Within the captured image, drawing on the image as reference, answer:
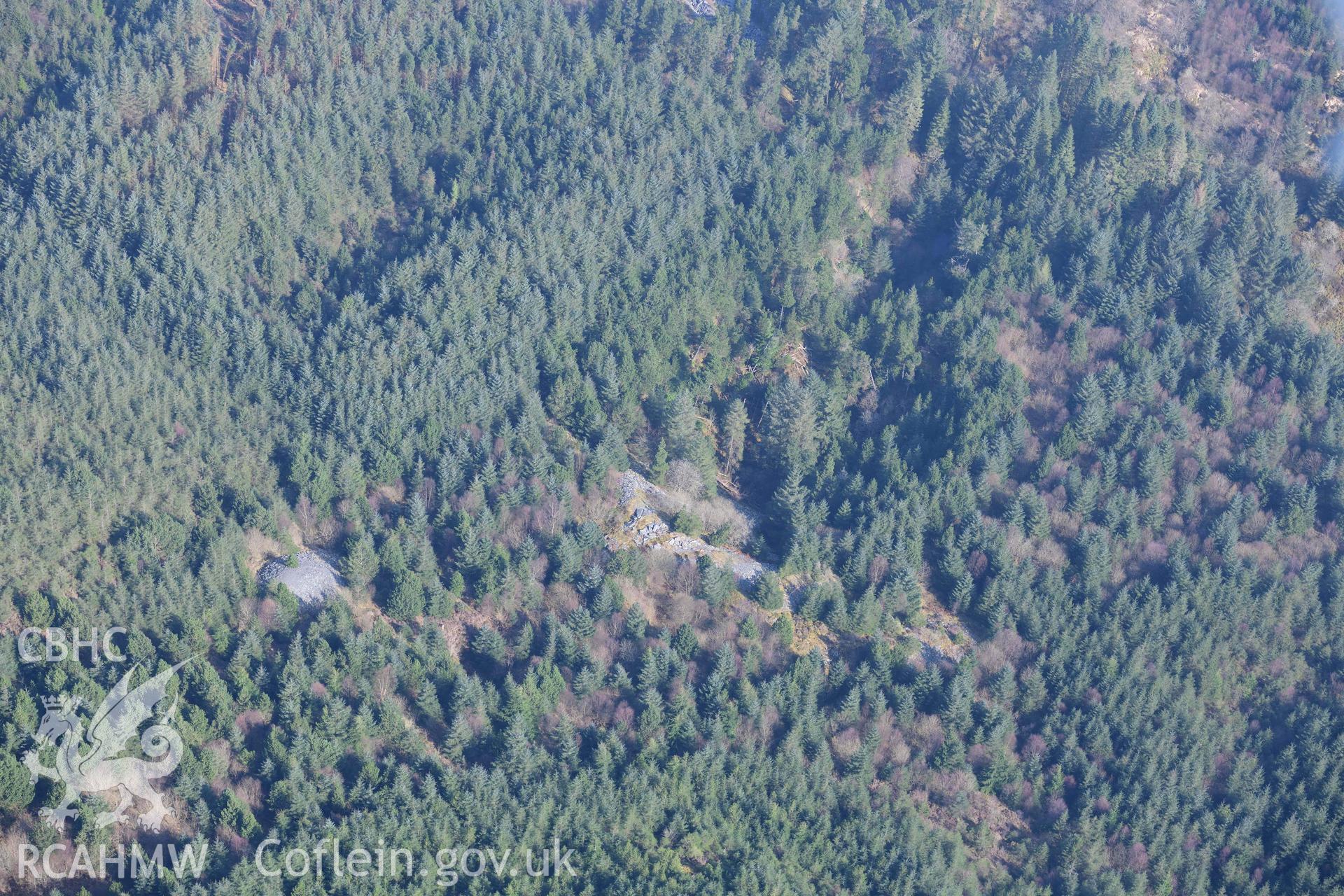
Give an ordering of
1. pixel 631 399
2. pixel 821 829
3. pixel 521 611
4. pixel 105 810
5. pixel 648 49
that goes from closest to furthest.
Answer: pixel 105 810
pixel 821 829
pixel 521 611
pixel 631 399
pixel 648 49

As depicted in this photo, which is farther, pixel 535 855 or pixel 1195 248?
pixel 1195 248

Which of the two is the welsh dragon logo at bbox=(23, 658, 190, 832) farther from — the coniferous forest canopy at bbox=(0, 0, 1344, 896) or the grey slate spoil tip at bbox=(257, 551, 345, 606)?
the grey slate spoil tip at bbox=(257, 551, 345, 606)

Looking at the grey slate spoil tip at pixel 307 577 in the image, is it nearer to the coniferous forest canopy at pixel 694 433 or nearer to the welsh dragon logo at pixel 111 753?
the coniferous forest canopy at pixel 694 433

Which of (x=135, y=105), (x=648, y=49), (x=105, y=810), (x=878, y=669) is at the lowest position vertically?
(x=105, y=810)

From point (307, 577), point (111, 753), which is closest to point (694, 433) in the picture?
point (307, 577)

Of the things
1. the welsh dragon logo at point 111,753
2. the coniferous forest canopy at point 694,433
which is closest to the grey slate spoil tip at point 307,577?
the coniferous forest canopy at point 694,433

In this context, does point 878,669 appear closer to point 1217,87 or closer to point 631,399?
point 631,399

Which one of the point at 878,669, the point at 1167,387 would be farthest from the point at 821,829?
the point at 1167,387

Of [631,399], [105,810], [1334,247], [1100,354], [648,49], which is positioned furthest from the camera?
[648,49]
